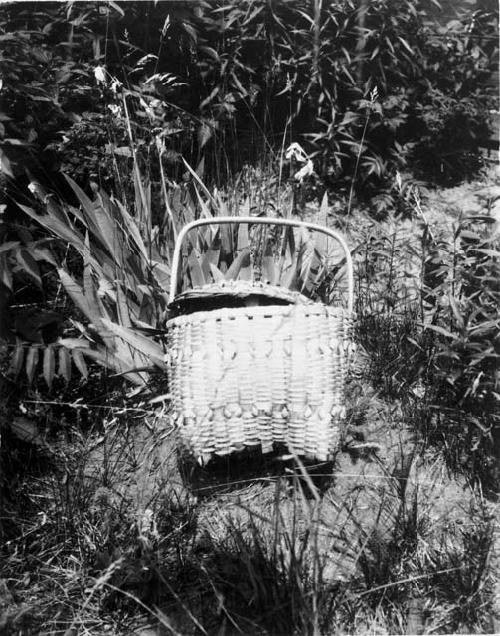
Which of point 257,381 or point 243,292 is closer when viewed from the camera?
point 257,381

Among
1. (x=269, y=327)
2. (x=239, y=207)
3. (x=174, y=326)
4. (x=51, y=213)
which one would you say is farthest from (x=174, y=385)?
(x=239, y=207)

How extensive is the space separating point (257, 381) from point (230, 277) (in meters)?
0.77

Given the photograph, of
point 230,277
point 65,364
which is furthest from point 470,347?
point 65,364

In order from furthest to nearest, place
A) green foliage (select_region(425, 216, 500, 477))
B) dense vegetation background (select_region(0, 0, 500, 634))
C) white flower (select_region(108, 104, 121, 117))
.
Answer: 1. white flower (select_region(108, 104, 121, 117))
2. green foliage (select_region(425, 216, 500, 477))
3. dense vegetation background (select_region(0, 0, 500, 634))

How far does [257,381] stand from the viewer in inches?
70.9

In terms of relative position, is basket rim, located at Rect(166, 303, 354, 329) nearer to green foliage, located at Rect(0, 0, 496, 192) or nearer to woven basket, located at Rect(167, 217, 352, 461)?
woven basket, located at Rect(167, 217, 352, 461)

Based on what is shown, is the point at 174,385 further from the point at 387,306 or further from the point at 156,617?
the point at 387,306

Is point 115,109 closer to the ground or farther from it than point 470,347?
farther from it

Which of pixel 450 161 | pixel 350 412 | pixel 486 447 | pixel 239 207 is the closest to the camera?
pixel 486 447

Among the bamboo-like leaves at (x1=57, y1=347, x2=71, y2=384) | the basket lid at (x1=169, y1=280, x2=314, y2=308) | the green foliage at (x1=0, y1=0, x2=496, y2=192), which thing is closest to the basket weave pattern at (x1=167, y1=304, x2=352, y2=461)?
the basket lid at (x1=169, y1=280, x2=314, y2=308)

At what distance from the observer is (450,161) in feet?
11.0

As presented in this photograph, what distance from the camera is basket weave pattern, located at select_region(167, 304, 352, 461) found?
1.80 meters

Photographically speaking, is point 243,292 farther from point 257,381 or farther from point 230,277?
point 230,277

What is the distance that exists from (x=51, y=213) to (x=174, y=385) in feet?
3.21
